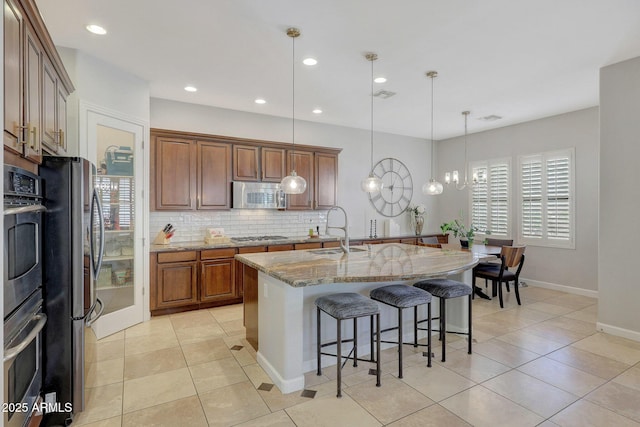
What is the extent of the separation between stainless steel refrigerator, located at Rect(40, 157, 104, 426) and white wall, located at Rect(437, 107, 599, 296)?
589 cm

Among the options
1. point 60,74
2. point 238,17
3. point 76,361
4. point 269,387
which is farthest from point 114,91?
point 269,387

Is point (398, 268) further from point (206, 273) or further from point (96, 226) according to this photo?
point (206, 273)

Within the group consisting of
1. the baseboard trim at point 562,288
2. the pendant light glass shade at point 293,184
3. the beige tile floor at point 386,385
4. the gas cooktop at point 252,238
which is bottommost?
the beige tile floor at point 386,385

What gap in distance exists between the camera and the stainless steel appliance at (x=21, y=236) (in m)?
Result: 1.64

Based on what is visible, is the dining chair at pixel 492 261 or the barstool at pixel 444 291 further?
the dining chair at pixel 492 261

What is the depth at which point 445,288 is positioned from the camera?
317 centimetres

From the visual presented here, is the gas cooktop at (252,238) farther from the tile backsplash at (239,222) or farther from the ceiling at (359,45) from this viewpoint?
the ceiling at (359,45)

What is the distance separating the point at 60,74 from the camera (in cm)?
283

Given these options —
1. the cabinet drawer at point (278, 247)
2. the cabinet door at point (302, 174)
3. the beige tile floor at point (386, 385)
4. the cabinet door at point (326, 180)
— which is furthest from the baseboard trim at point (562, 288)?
the cabinet drawer at point (278, 247)

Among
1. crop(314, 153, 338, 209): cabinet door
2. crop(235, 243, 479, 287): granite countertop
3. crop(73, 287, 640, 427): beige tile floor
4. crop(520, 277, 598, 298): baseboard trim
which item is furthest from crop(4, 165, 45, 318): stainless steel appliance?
crop(520, 277, 598, 298): baseboard trim

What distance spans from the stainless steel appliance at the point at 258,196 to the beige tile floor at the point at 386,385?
6.54 ft

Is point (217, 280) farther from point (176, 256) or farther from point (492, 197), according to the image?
point (492, 197)

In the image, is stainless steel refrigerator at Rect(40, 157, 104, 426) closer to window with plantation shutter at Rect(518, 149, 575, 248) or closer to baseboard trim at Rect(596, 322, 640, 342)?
baseboard trim at Rect(596, 322, 640, 342)

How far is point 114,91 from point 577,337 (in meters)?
5.74
